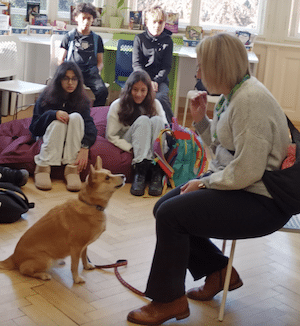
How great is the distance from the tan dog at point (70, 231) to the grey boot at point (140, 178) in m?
1.38

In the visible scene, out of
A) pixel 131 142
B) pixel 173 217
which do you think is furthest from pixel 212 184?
pixel 131 142

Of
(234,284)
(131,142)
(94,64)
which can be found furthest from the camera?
(94,64)

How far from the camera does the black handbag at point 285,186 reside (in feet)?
6.48

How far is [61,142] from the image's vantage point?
401cm

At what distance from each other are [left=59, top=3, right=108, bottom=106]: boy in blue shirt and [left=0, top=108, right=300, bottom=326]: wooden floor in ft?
8.23

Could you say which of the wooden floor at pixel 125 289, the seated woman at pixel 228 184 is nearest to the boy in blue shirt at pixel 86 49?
the wooden floor at pixel 125 289

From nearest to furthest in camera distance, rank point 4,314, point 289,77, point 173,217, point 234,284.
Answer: point 173,217 → point 4,314 → point 234,284 → point 289,77

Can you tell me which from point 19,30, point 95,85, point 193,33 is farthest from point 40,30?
point 193,33

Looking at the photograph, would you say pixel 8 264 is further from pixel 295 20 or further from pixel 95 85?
pixel 295 20

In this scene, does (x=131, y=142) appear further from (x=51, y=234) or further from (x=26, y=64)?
(x=26, y=64)

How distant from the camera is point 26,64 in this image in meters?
6.37

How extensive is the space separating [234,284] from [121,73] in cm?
421

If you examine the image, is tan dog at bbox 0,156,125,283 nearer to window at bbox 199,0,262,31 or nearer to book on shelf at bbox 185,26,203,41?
book on shelf at bbox 185,26,203,41

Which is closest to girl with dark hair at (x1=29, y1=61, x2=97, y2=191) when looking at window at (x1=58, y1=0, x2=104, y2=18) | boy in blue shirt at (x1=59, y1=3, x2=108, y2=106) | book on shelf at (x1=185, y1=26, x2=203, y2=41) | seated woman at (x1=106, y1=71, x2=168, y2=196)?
seated woman at (x1=106, y1=71, x2=168, y2=196)
